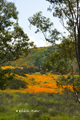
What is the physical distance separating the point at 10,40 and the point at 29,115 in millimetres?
8708

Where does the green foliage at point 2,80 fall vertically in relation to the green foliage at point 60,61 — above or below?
below

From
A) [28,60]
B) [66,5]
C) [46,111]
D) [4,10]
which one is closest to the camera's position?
[66,5]

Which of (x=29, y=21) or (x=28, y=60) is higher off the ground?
(x=29, y=21)

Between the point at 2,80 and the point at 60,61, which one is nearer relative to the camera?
the point at 2,80

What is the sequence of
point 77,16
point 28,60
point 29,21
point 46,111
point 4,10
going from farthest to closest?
point 28,60
point 46,111
point 4,10
point 29,21
point 77,16

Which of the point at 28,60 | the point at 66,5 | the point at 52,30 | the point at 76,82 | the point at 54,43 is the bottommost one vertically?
the point at 28,60

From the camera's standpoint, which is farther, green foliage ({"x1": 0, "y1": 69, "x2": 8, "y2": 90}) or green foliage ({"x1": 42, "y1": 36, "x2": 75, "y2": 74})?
green foliage ({"x1": 42, "y1": 36, "x2": 75, "y2": 74})

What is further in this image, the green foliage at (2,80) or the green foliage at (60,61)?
the green foliage at (60,61)

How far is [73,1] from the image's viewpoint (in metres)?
10.7

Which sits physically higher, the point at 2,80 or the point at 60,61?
the point at 60,61

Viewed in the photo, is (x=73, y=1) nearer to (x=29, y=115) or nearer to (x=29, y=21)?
(x=29, y=21)

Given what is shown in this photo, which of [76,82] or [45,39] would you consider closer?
[76,82]

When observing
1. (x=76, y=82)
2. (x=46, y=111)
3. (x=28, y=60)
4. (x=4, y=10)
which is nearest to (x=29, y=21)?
(x=4, y=10)

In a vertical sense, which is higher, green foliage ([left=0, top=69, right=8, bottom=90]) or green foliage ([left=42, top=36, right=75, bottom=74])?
green foliage ([left=42, top=36, right=75, bottom=74])
